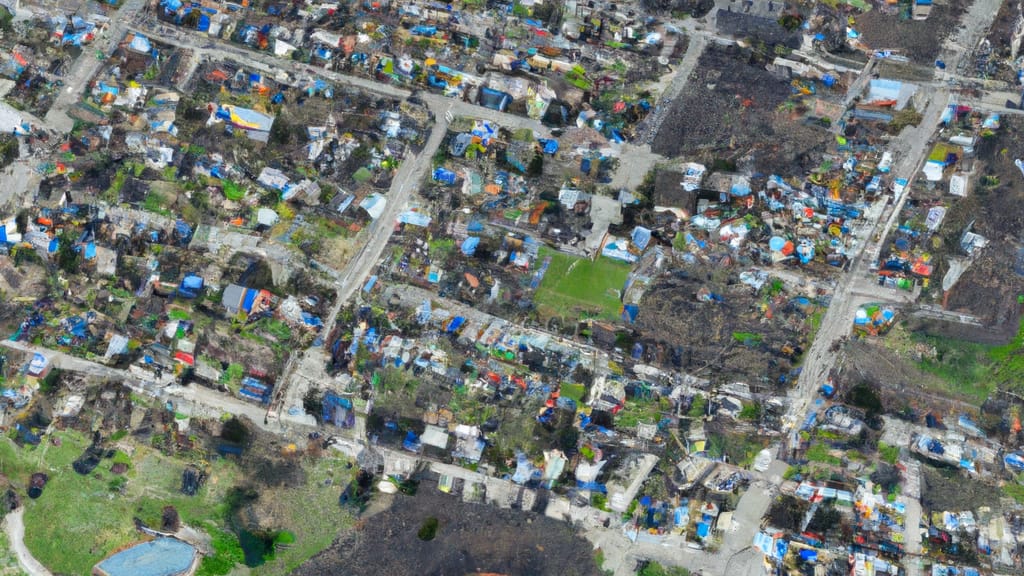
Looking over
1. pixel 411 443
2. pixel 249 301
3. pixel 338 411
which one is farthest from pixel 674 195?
pixel 249 301

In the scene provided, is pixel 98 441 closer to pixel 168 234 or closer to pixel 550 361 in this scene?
pixel 168 234

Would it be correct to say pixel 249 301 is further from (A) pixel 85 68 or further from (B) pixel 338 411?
(A) pixel 85 68

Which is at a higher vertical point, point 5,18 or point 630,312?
point 5,18

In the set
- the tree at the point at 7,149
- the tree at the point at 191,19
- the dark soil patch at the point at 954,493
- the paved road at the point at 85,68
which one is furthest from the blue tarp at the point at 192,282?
the dark soil patch at the point at 954,493

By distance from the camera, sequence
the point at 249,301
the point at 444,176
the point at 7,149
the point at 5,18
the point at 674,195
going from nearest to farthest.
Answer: the point at 249,301, the point at 674,195, the point at 7,149, the point at 444,176, the point at 5,18

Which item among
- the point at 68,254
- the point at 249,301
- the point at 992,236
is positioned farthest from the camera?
the point at 992,236

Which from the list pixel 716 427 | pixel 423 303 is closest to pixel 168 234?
pixel 423 303
